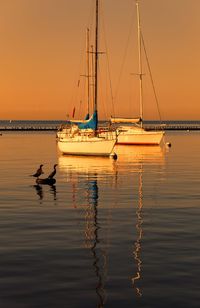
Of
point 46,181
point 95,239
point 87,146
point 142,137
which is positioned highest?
point 95,239

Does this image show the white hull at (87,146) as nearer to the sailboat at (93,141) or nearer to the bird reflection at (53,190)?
the sailboat at (93,141)

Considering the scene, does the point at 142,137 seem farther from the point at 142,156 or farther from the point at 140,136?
the point at 142,156

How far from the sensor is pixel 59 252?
573 inches

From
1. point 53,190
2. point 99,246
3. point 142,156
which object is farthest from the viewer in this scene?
point 142,156

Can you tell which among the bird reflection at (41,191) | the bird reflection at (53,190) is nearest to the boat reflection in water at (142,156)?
the bird reflection at (53,190)

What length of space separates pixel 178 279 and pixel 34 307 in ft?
11.5

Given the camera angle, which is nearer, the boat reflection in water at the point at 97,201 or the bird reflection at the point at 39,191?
the boat reflection in water at the point at 97,201

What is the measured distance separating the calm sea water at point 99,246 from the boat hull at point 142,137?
5179 cm

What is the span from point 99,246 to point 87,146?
42.7 metres

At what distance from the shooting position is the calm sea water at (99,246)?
35.9 ft

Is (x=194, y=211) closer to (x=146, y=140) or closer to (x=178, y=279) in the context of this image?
(x=178, y=279)

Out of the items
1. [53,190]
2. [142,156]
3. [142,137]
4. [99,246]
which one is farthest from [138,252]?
[142,137]

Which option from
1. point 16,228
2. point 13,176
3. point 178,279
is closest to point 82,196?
point 16,228

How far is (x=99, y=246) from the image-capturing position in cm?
1531
